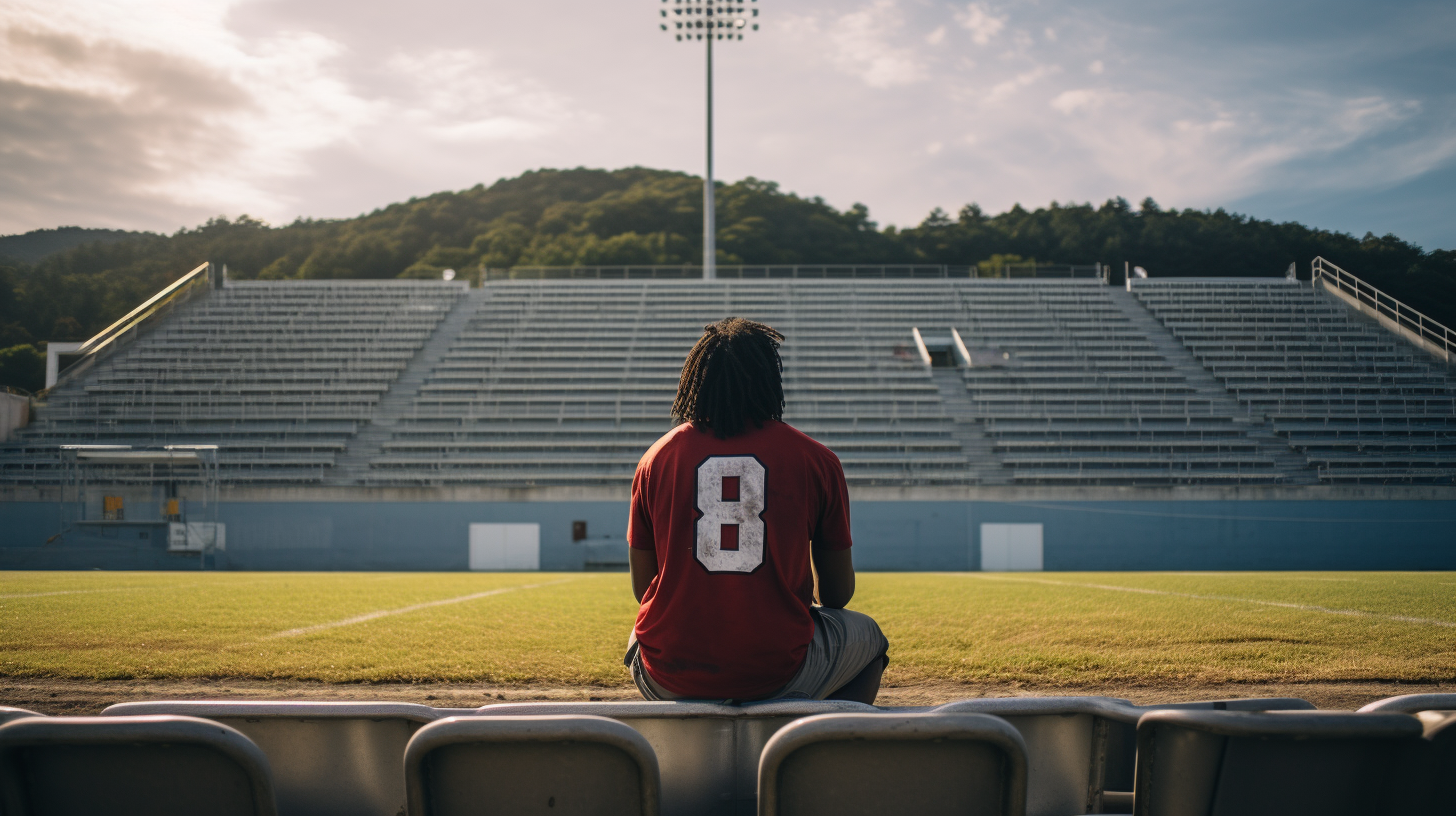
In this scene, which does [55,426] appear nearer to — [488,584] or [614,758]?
[488,584]

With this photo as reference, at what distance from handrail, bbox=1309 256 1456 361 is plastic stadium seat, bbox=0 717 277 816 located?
100 ft

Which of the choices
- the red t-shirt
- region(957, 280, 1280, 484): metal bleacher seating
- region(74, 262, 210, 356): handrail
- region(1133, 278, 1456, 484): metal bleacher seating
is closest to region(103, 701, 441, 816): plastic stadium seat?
the red t-shirt

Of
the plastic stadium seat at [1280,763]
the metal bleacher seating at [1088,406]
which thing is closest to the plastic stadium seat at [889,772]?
the plastic stadium seat at [1280,763]

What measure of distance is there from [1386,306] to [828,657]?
1231 inches

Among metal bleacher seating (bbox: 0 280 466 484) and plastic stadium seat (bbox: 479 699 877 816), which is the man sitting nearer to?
plastic stadium seat (bbox: 479 699 877 816)

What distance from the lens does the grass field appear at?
4.59 m

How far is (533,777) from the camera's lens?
1.39 meters

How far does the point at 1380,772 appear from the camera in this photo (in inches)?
55.6

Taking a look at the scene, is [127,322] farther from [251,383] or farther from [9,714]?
[9,714]

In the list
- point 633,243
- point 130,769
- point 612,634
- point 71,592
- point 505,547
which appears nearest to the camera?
point 130,769

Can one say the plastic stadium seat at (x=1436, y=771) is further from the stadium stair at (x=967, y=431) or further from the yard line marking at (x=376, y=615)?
the stadium stair at (x=967, y=431)

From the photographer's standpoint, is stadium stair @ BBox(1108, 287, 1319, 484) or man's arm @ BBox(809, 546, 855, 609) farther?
stadium stair @ BBox(1108, 287, 1319, 484)

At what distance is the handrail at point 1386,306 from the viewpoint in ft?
77.4

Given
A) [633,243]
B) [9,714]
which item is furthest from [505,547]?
[633,243]
